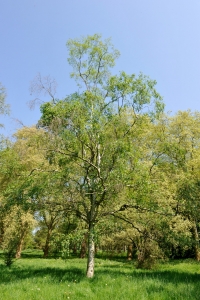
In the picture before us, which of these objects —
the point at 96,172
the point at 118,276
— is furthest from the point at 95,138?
the point at 118,276

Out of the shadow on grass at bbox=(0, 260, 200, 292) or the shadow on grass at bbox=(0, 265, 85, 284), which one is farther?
the shadow on grass at bbox=(0, 265, 85, 284)

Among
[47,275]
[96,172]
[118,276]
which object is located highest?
[96,172]

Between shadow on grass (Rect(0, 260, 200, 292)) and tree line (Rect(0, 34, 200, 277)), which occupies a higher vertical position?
tree line (Rect(0, 34, 200, 277))

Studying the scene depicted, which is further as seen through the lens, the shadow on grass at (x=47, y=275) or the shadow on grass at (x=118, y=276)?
the shadow on grass at (x=47, y=275)

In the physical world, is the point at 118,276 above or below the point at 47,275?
above

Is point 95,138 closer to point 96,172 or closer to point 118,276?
point 96,172

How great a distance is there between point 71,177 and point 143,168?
3643 millimetres

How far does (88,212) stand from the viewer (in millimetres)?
12039

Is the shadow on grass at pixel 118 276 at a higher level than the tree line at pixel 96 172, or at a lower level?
lower

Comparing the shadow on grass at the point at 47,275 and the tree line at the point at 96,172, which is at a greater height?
the tree line at the point at 96,172

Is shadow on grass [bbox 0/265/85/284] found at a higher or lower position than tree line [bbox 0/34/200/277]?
lower

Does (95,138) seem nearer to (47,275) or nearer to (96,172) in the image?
(96,172)

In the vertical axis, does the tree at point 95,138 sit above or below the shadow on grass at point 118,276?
above

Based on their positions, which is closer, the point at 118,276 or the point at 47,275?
the point at 118,276
